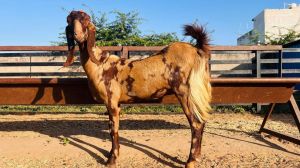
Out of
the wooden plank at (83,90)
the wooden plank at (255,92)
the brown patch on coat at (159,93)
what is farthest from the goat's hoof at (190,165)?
the wooden plank at (255,92)

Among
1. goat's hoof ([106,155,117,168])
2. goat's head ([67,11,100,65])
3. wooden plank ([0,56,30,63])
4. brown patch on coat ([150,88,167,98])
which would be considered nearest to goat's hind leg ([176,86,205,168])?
brown patch on coat ([150,88,167,98])

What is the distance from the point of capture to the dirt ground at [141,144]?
5.05 m

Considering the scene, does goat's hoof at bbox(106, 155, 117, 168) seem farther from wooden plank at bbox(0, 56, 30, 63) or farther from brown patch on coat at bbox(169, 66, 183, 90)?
wooden plank at bbox(0, 56, 30, 63)

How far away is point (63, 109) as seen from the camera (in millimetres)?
9984

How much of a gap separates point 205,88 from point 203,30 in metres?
0.69

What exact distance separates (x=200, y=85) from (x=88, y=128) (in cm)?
327

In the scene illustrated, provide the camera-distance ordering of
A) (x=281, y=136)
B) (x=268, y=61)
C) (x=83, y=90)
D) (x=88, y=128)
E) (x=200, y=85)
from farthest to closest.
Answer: (x=268, y=61) → (x=88, y=128) → (x=281, y=136) → (x=83, y=90) → (x=200, y=85)

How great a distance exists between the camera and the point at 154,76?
4660mm

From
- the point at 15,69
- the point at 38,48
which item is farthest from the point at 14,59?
the point at 38,48

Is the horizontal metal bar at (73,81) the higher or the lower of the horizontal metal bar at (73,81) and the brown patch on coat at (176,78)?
the lower

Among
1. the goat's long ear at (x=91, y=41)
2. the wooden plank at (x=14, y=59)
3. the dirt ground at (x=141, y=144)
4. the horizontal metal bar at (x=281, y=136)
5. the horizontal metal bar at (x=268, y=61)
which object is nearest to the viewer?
the goat's long ear at (x=91, y=41)

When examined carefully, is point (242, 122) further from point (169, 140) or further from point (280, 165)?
point (280, 165)

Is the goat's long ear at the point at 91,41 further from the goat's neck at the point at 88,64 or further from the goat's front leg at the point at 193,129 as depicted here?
the goat's front leg at the point at 193,129

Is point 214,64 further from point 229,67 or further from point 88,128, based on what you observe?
point 88,128
